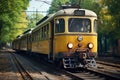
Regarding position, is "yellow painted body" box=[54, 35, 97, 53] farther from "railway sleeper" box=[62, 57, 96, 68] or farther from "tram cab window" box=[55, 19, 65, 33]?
"railway sleeper" box=[62, 57, 96, 68]

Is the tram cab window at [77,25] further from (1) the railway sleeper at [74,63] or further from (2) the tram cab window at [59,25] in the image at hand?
(1) the railway sleeper at [74,63]

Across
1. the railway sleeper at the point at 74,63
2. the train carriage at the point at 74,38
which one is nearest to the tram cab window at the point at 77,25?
the train carriage at the point at 74,38

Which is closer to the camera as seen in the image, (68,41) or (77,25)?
(68,41)

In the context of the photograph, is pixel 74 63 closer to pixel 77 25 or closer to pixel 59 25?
pixel 77 25

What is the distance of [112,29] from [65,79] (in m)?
25.5

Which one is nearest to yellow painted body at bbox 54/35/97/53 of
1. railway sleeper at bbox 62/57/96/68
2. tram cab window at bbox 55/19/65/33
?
tram cab window at bbox 55/19/65/33

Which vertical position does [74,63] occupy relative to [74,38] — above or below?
below

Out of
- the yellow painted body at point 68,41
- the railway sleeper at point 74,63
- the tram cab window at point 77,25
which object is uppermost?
the tram cab window at point 77,25

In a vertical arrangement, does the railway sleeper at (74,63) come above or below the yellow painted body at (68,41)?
below

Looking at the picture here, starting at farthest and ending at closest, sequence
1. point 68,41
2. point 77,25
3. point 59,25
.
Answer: point 59,25
point 77,25
point 68,41

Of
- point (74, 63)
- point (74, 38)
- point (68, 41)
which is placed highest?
point (74, 38)

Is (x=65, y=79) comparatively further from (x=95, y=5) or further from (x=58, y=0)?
(x=58, y=0)

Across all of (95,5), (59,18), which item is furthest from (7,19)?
(59,18)

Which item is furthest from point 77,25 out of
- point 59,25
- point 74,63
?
point 74,63
